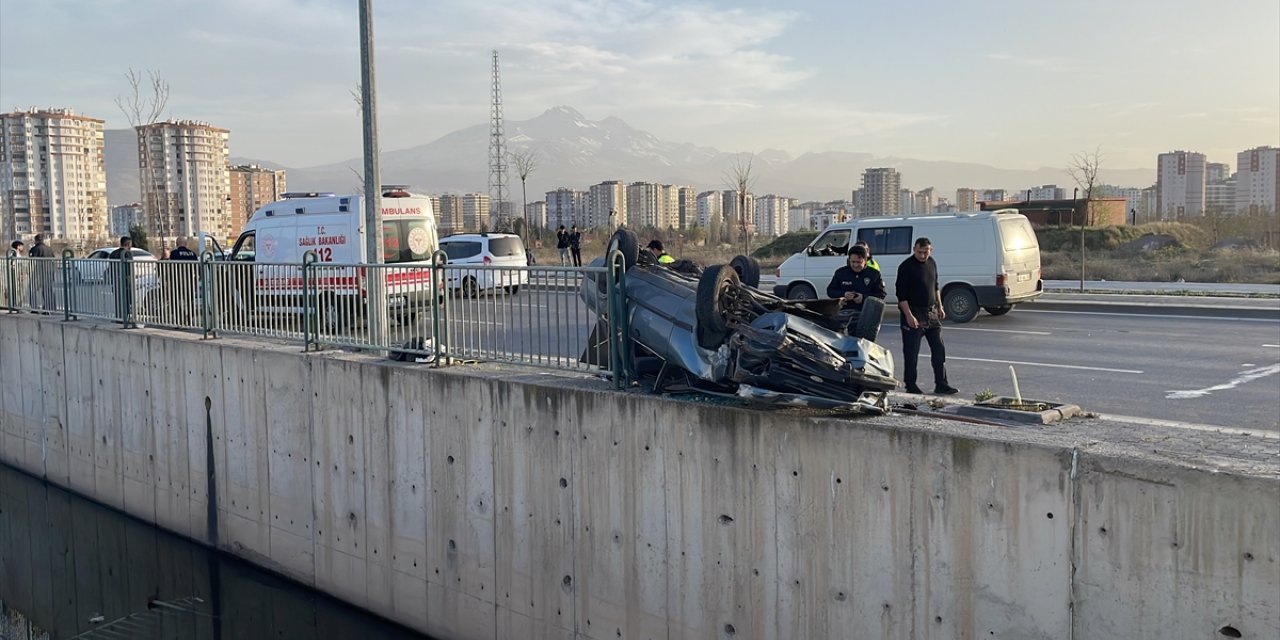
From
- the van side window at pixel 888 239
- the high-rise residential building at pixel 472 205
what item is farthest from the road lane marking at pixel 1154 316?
the high-rise residential building at pixel 472 205

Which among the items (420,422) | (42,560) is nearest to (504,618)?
(420,422)

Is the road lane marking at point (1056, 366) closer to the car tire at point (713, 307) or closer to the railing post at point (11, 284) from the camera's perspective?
the car tire at point (713, 307)

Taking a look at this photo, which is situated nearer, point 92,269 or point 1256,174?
point 92,269

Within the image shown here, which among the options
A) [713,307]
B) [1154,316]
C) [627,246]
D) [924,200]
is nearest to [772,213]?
[924,200]

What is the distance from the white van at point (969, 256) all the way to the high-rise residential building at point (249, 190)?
8015 centimetres

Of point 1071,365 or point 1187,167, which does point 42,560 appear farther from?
point 1187,167

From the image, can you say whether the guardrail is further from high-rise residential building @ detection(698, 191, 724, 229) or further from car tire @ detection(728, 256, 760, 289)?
high-rise residential building @ detection(698, 191, 724, 229)

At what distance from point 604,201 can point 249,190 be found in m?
34.3

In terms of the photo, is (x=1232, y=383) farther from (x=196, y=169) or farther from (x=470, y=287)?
(x=196, y=169)

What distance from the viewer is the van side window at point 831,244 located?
20.5 m

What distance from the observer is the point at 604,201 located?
351 ft

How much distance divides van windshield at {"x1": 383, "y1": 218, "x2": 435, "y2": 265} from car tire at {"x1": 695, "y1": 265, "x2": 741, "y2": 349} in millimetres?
12976

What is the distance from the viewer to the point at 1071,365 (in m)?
13.4

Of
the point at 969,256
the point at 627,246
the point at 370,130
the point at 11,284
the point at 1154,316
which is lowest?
the point at 1154,316
